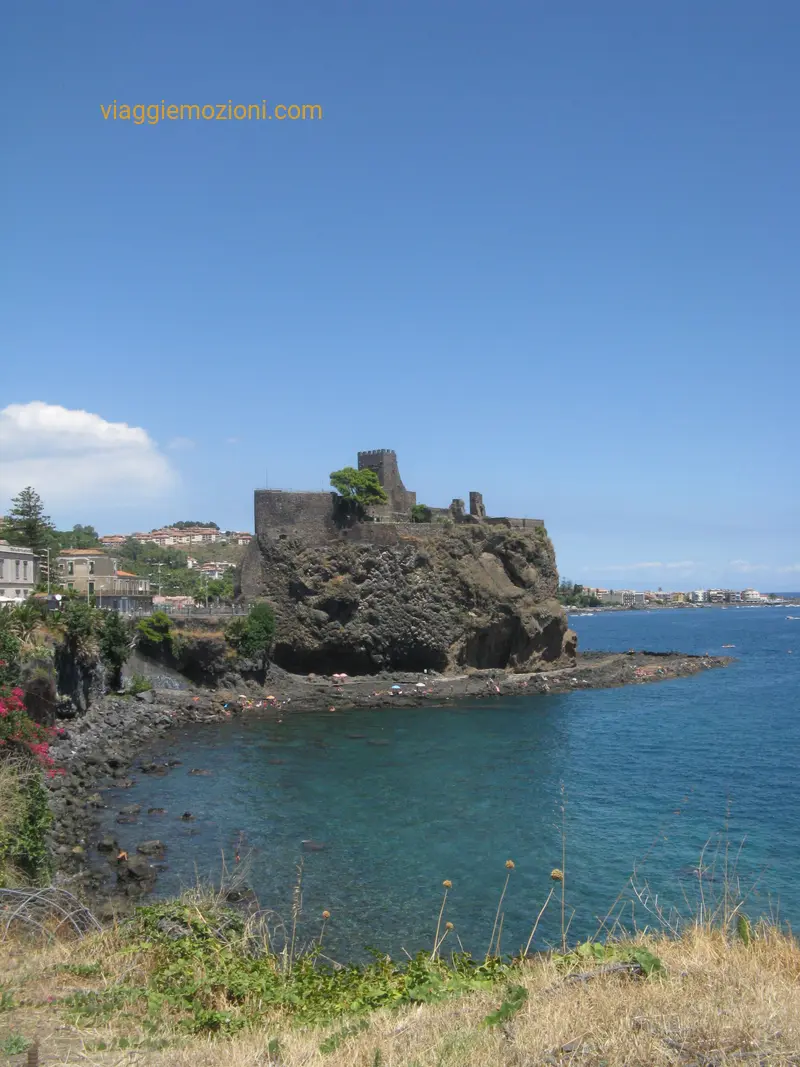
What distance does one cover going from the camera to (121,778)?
2991 centimetres

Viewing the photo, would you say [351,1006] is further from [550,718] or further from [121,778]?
[550,718]

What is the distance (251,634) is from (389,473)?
17088 millimetres

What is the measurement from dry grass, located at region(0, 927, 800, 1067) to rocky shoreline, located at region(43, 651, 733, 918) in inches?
223

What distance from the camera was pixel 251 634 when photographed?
4975cm

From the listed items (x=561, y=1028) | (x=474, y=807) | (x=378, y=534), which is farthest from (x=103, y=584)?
(x=561, y=1028)

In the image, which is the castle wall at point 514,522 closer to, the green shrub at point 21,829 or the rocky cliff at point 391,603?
the rocky cliff at point 391,603

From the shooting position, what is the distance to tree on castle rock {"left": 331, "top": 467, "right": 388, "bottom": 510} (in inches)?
2188

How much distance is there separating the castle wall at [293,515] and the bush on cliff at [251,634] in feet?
18.7

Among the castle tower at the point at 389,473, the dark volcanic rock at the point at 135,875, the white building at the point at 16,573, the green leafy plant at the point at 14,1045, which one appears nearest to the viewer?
the green leafy plant at the point at 14,1045

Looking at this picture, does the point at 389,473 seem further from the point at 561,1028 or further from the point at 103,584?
the point at 561,1028

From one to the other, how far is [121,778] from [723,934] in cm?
2608

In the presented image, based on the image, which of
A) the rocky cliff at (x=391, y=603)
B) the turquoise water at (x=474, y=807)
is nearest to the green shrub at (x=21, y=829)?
the turquoise water at (x=474, y=807)

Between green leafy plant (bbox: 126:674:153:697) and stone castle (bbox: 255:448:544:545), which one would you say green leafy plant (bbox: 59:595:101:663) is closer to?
green leafy plant (bbox: 126:674:153:697)

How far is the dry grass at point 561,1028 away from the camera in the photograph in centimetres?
584
